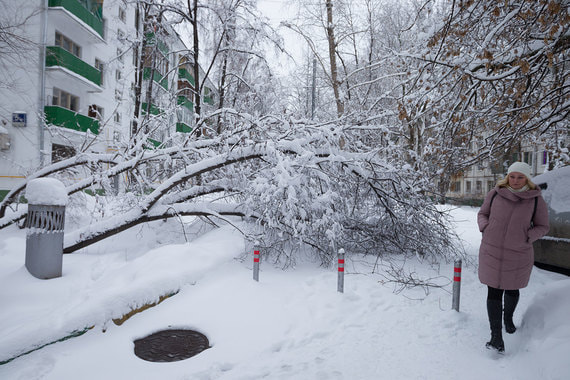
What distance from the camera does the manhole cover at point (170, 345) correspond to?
4.06 m

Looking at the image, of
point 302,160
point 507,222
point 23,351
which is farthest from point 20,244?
point 507,222

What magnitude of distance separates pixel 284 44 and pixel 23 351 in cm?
1078

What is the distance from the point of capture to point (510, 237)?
372cm

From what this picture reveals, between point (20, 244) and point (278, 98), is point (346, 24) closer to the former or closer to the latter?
point (278, 98)

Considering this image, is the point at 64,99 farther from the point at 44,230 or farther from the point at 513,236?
the point at 513,236

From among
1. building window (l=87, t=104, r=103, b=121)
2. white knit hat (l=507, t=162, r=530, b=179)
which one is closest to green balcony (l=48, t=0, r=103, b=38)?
building window (l=87, t=104, r=103, b=121)

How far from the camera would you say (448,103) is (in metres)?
7.31

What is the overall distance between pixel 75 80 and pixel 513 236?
22.5 metres

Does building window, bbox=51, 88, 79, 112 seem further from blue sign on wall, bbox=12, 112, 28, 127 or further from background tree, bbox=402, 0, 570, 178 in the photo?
background tree, bbox=402, 0, 570, 178

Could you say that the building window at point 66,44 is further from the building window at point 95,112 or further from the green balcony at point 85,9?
the building window at point 95,112

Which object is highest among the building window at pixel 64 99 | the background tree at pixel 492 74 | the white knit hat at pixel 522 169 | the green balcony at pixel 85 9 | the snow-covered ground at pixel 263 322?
the green balcony at pixel 85 9

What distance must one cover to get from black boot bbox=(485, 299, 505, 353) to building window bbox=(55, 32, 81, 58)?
22664 mm

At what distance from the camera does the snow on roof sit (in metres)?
6.35

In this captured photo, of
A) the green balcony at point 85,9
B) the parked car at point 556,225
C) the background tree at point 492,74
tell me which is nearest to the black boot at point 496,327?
the background tree at point 492,74
